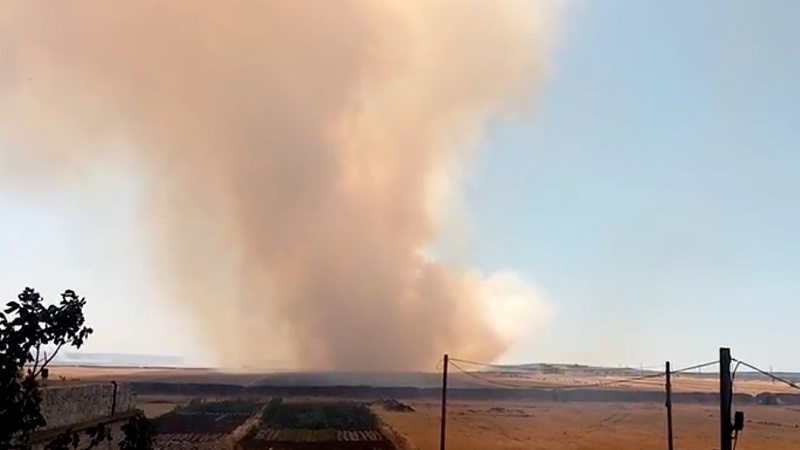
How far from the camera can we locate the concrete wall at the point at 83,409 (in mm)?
14547

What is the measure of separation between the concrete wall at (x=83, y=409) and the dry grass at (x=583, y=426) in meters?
31.1

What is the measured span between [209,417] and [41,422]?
202 ft

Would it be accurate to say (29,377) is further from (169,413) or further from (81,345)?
(169,413)

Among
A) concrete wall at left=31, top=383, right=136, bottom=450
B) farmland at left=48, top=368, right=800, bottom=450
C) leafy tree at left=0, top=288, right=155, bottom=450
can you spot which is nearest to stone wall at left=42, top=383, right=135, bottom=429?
concrete wall at left=31, top=383, right=136, bottom=450

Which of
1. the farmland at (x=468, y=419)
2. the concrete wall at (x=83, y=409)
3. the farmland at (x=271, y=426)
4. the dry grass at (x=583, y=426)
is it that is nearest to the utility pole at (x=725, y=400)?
the concrete wall at (x=83, y=409)

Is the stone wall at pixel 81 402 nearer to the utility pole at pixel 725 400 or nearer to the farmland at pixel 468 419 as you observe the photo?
the utility pole at pixel 725 400

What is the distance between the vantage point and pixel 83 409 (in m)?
17.0

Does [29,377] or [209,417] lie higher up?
[29,377]

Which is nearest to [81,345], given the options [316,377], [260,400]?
[260,400]

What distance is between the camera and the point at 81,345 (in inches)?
316

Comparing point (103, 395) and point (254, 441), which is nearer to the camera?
point (103, 395)

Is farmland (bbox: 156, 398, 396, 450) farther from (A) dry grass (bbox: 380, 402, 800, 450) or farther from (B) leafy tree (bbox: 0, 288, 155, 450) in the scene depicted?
(B) leafy tree (bbox: 0, 288, 155, 450)

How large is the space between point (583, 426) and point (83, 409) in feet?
185

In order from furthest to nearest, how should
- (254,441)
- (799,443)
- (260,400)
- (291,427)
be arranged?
(260,400), (291,427), (799,443), (254,441)
